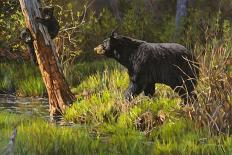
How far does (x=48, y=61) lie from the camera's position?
9844 millimetres

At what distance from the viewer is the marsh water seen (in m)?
10.4

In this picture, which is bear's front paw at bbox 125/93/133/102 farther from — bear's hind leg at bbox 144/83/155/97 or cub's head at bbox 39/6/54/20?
cub's head at bbox 39/6/54/20

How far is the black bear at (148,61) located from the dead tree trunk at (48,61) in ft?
3.79

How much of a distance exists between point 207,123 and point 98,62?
28.1ft

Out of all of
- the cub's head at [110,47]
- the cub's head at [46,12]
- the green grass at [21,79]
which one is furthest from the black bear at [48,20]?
the green grass at [21,79]

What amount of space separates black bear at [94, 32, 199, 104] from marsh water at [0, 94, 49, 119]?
6.03 feet

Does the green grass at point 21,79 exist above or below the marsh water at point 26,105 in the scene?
below

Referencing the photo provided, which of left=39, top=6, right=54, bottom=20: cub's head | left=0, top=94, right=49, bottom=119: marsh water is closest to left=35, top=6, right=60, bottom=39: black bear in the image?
left=39, top=6, right=54, bottom=20: cub's head

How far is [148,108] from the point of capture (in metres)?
8.65

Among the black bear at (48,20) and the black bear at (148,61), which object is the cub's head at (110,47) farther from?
the black bear at (48,20)

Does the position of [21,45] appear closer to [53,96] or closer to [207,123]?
[53,96]

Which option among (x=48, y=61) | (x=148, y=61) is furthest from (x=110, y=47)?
(x=48, y=61)

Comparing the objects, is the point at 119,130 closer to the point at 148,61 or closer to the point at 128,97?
the point at 128,97

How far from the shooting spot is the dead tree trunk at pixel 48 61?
381 inches
